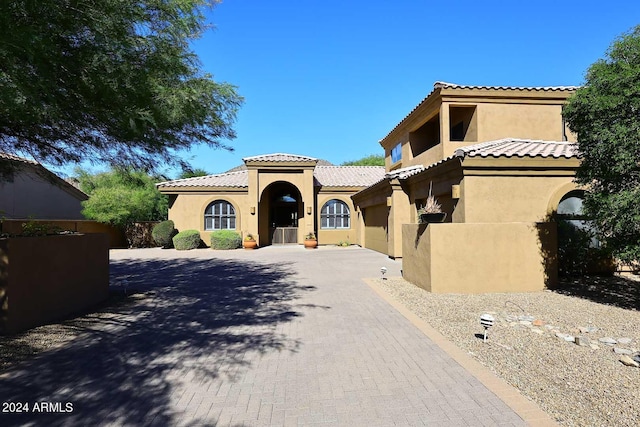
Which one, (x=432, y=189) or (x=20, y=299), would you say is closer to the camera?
(x=20, y=299)

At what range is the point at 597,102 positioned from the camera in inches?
267

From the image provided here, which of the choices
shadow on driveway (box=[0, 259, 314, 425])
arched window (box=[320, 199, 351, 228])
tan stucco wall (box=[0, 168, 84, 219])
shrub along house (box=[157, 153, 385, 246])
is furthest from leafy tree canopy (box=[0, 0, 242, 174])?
arched window (box=[320, 199, 351, 228])

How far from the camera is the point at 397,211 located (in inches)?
573

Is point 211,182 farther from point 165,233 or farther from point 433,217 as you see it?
point 433,217

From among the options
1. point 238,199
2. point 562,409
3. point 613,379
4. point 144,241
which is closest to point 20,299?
point 562,409

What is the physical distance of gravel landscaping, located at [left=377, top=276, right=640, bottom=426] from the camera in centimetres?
349

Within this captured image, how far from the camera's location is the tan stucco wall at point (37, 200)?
20.4 metres

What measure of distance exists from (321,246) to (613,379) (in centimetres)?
1936

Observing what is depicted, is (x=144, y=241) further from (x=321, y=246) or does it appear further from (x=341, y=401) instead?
Answer: (x=341, y=401)

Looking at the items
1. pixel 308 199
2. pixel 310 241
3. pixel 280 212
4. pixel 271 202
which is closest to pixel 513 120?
pixel 308 199

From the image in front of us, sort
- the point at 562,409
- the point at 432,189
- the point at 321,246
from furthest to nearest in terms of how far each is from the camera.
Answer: the point at 321,246 < the point at 432,189 < the point at 562,409

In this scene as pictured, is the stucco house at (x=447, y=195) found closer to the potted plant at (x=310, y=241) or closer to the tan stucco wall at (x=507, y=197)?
the tan stucco wall at (x=507, y=197)

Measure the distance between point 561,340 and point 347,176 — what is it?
72.4 ft

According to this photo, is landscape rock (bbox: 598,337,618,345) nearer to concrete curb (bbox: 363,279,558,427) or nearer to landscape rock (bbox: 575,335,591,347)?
landscape rock (bbox: 575,335,591,347)
